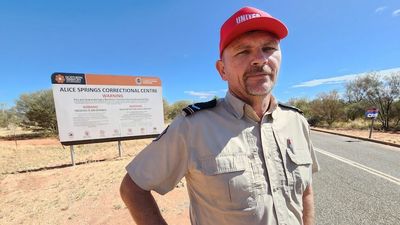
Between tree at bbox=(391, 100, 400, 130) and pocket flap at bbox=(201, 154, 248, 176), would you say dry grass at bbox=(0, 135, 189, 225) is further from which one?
tree at bbox=(391, 100, 400, 130)

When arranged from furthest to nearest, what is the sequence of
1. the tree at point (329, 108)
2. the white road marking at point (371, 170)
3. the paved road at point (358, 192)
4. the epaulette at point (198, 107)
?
the tree at point (329, 108)
the white road marking at point (371, 170)
the paved road at point (358, 192)
the epaulette at point (198, 107)

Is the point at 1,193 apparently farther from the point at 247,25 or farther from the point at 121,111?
the point at 247,25

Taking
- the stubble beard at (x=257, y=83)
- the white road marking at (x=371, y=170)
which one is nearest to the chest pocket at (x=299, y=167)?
the stubble beard at (x=257, y=83)

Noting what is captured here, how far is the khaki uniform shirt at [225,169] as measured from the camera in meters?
1.29

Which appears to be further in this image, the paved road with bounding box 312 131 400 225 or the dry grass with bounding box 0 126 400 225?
the dry grass with bounding box 0 126 400 225

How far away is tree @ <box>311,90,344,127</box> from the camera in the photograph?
3016 cm

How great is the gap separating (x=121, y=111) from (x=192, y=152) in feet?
32.9

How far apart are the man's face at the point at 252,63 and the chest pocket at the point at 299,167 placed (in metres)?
0.38

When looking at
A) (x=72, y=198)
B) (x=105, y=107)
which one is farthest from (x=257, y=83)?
(x=105, y=107)

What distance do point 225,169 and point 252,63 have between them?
58 centimetres

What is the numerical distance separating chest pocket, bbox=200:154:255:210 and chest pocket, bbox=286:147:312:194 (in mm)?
291

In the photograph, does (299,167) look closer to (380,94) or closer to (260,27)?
(260,27)

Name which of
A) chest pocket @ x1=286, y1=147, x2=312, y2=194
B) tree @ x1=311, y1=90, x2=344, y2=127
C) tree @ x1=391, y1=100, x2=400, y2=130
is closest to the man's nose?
chest pocket @ x1=286, y1=147, x2=312, y2=194

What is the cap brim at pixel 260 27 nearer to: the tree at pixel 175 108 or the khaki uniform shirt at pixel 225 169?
the khaki uniform shirt at pixel 225 169
